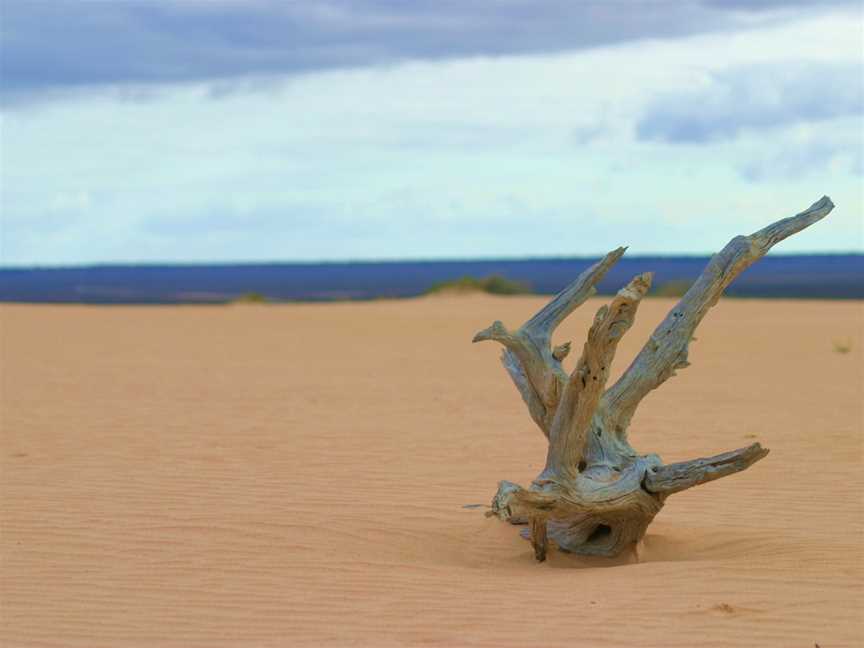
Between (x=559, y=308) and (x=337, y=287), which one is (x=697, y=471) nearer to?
(x=559, y=308)

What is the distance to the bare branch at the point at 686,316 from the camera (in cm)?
674

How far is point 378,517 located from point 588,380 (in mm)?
2164

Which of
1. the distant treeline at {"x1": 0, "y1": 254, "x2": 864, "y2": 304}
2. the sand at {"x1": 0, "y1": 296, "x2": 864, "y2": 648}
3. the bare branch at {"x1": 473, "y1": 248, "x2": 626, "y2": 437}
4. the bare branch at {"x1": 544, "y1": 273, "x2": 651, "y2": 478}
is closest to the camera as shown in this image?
the sand at {"x1": 0, "y1": 296, "x2": 864, "y2": 648}

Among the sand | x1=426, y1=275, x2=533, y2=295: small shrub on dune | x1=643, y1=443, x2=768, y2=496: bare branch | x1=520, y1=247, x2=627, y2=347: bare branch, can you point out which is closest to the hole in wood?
the sand

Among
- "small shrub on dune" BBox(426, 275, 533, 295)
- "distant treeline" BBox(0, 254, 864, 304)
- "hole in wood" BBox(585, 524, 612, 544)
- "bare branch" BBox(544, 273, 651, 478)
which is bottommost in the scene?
"hole in wood" BBox(585, 524, 612, 544)

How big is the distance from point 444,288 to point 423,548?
32.7 meters

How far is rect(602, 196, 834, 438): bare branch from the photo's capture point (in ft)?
22.1

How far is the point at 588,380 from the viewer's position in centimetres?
619

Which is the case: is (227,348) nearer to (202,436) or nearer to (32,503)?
(202,436)

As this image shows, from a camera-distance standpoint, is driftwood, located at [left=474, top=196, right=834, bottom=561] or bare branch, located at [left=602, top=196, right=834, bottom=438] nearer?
driftwood, located at [left=474, top=196, right=834, bottom=561]

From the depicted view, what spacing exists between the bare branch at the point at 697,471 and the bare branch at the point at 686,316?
46 centimetres

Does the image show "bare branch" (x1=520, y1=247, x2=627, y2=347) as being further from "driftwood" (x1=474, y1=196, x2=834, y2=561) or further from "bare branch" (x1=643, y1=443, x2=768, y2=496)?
"bare branch" (x1=643, y1=443, x2=768, y2=496)

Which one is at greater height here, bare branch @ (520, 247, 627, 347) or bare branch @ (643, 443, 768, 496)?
bare branch @ (520, 247, 627, 347)

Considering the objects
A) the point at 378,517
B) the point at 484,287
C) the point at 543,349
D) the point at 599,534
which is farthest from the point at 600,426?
the point at 484,287
